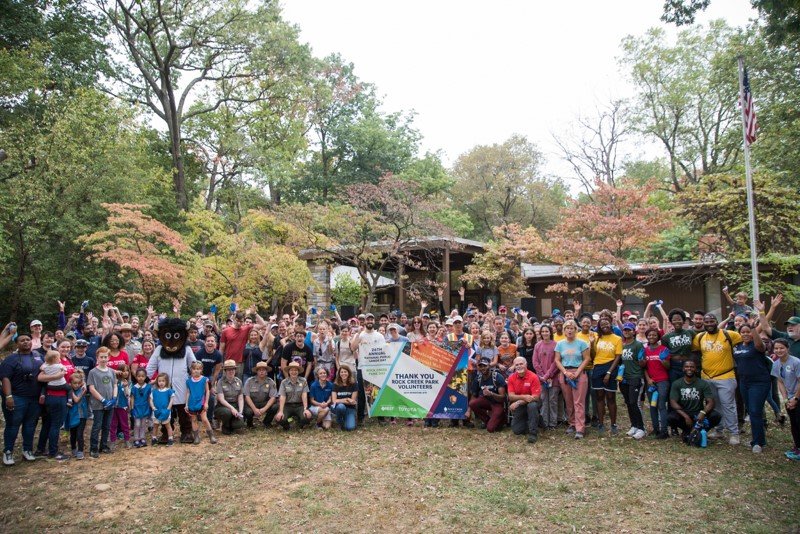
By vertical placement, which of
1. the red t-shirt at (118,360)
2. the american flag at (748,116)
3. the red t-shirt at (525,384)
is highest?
the american flag at (748,116)

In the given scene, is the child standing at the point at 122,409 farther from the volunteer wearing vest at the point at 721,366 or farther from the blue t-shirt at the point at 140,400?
the volunteer wearing vest at the point at 721,366

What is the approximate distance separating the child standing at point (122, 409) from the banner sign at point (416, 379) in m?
3.49

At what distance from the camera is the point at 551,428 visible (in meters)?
8.76

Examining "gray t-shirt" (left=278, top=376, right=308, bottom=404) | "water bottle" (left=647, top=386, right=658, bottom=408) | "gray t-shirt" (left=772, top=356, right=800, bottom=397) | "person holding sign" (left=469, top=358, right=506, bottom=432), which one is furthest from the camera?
"gray t-shirt" (left=278, top=376, right=308, bottom=404)

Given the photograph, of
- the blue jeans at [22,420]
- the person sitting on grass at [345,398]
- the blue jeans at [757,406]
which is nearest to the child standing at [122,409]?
the blue jeans at [22,420]

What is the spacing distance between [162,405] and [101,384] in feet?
2.88

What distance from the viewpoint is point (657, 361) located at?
318 inches

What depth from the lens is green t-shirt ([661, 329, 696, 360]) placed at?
26.0 ft

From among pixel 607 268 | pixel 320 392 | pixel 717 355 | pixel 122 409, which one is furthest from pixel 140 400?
pixel 607 268

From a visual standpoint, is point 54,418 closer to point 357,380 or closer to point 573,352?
point 357,380

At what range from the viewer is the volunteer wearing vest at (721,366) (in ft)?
24.9

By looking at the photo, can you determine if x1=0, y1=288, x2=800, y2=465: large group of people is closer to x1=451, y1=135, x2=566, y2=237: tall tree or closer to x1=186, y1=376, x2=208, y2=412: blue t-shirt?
x1=186, y1=376, x2=208, y2=412: blue t-shirt

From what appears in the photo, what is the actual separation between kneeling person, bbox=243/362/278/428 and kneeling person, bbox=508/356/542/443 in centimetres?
366

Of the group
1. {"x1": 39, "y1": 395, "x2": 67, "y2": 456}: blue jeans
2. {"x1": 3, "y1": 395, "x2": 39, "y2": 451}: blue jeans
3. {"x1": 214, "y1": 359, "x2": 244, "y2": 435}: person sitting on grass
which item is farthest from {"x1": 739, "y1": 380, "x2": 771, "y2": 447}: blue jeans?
{"x1": 3, "y1": 395, "x2": 39, "y2": 451}: blue jeans
